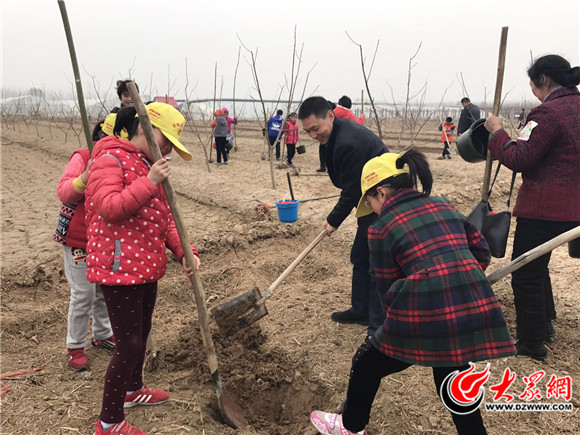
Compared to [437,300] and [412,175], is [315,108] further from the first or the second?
[437,300]

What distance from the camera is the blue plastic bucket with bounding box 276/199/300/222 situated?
5.26 meters

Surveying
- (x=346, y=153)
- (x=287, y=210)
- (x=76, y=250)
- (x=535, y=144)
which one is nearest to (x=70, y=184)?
(x=76, y=250)

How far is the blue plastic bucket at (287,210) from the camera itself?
5.26 m

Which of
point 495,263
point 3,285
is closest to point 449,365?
point 495,263

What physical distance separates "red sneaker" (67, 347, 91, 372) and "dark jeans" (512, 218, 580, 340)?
8.56 feet

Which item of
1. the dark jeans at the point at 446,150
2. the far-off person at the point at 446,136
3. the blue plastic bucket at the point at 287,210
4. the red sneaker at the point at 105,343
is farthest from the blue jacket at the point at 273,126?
the red sneaker at the point at 105,343

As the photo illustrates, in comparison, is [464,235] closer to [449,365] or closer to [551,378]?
[449,365]

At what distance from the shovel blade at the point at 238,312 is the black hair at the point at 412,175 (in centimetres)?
119

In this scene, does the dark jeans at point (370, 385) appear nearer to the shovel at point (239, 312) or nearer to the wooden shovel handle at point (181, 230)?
the wooden shovel handle at point (181, 230)

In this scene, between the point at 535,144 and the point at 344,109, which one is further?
the point at 344,109

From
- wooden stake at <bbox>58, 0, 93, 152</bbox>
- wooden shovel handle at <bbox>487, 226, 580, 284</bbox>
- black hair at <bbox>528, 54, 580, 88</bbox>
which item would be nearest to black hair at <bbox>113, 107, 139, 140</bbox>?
wooden stake at <bbox>58, 0, 93, 152</bbox>

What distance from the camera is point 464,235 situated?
5.19 feet

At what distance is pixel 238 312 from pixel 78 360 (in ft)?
3.26

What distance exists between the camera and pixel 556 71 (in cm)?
229
